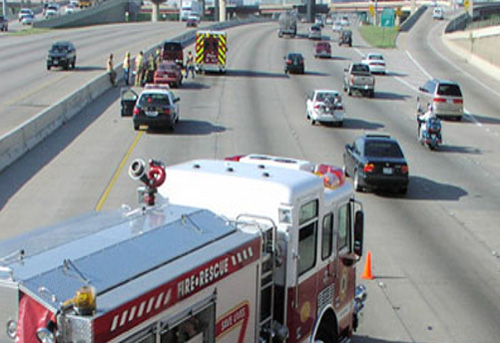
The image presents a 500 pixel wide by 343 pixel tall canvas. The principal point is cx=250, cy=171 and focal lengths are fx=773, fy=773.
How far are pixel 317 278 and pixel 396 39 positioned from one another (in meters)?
86.1

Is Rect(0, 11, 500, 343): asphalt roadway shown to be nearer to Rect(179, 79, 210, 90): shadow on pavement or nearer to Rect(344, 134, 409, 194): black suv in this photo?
Rect(179, 79, 210, 90): shadow on pavement

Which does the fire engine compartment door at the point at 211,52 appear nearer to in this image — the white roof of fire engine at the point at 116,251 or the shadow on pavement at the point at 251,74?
the shadow on pavement at the point at 251,74

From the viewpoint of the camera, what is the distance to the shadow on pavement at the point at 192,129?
1324 inches

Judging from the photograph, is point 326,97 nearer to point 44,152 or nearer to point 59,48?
point 44,152

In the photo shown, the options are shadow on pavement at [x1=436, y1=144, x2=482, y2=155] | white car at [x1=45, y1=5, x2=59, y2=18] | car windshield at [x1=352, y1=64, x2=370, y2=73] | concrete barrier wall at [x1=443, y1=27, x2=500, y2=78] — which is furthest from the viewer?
white car at [x1=45, y1=5, x2=59, y2=18]

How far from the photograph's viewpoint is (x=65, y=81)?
4769 cm

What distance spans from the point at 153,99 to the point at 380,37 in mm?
68448

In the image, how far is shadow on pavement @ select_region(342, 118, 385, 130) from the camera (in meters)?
37.3

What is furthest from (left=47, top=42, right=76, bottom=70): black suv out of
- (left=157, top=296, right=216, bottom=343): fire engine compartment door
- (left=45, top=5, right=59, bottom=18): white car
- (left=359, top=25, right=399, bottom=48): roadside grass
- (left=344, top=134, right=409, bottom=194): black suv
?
(left=45, top=5, right=59, bottom=18): white car

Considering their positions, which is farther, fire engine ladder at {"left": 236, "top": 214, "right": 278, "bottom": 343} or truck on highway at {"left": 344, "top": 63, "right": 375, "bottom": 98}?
truck on highway at {"left": 344, "top": 63, "right": 375, "bottom": 98}

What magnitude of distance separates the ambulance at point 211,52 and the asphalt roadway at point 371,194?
54.3 inches

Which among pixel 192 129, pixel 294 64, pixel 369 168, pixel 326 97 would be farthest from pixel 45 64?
pixel 369 168

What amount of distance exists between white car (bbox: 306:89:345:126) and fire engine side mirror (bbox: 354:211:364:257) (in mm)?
25604

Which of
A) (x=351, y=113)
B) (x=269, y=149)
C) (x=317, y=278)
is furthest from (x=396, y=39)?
(x=317, y=278)
